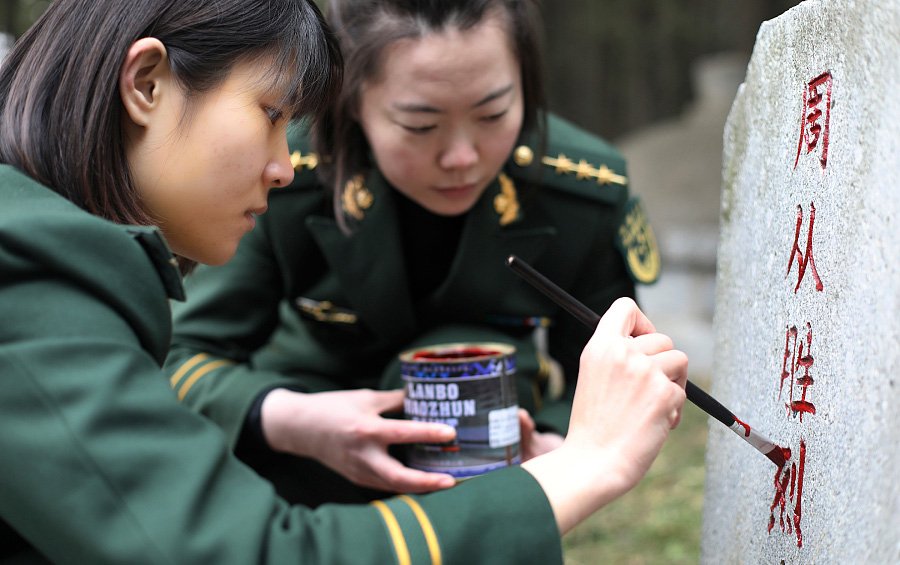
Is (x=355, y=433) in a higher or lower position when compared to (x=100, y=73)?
lower

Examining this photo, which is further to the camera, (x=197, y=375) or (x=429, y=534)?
(x=197, y=375)

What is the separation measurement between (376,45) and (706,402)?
0.62 metres

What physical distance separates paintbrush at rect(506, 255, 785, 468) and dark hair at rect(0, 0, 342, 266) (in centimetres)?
29

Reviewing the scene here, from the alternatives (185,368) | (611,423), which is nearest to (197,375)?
(185,368)

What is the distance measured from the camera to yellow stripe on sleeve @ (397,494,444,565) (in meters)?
0.65

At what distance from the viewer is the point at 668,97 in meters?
4.20

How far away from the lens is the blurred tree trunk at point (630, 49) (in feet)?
12.9

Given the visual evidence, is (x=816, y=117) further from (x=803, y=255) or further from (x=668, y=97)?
(x=668, y=97)

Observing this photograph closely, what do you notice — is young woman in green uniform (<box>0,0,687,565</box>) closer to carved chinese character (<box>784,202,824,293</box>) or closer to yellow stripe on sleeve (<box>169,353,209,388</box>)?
carved chinese character (<box>784,202,824,293</box>)

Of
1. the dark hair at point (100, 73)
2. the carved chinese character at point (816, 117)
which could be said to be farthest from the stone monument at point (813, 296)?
the dark hair at point (100, 73)

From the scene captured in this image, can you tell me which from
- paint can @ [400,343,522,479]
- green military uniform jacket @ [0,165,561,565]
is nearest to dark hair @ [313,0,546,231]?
paint can @ [400,343,522,479]

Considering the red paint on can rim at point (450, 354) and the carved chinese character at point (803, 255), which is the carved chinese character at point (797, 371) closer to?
the carved chinese character at point (803, 255)

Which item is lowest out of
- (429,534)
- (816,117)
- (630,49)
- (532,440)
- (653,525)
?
(653,525)

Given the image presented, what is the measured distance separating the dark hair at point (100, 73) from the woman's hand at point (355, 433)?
1.23 feet
